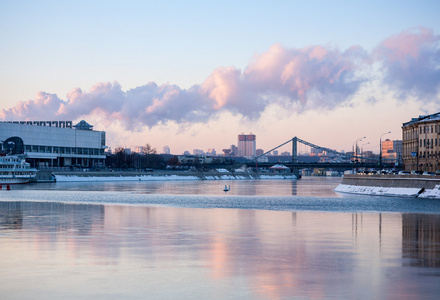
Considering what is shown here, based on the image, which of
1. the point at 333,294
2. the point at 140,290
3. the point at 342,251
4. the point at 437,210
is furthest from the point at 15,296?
the point at 437,210

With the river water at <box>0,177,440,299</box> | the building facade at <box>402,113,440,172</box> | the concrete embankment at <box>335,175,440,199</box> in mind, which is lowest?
the river water at <box>0,177,440,299</box>

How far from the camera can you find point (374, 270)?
2188 centimetres

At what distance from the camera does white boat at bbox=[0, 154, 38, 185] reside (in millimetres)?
137250

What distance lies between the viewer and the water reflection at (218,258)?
60.4 ft

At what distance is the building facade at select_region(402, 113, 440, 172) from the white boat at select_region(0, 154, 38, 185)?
284 feet

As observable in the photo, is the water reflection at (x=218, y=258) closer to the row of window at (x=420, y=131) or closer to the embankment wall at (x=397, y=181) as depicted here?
the embankment wall at (x=397, y=181)

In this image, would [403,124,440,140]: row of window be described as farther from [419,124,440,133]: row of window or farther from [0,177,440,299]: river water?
[0,177,440,299]: river water

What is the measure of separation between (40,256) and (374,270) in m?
13.0

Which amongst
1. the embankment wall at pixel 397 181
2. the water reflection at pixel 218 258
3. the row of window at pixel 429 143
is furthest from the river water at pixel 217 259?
the row of window at pixel 429 143

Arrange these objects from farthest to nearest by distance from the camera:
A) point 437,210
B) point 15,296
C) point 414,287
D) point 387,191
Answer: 1. point 387,191
2. point 437,210
3. point 414,287
4. point 15,296

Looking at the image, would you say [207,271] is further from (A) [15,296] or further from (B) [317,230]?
(B) [317,230]

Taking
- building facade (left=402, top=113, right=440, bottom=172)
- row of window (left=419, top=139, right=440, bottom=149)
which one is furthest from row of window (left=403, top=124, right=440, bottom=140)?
row of window (left=419, top=139, right=440, bottom=149)

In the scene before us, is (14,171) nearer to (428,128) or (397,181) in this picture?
(397,181)

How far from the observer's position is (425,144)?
120 meters
